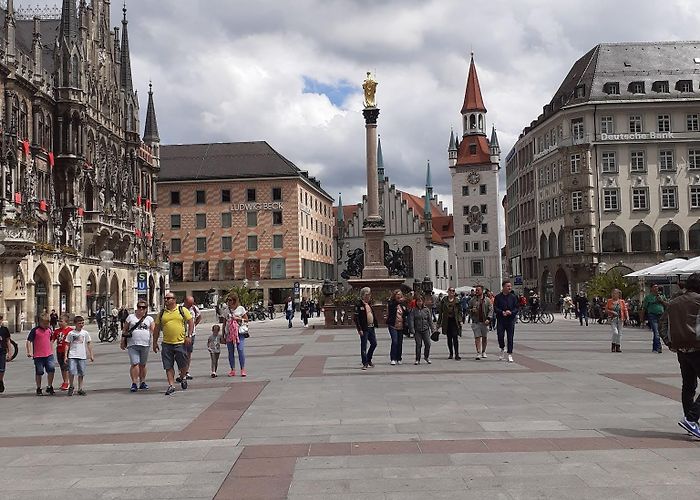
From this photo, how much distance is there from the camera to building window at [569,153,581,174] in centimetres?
6506

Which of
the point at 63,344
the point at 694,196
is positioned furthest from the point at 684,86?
the point at 63,344

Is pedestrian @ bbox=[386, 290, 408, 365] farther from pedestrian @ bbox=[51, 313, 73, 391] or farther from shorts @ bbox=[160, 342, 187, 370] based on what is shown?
pedestrian @ bbox=[51, 313, 73, 391]

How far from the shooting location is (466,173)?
11862 centimetres

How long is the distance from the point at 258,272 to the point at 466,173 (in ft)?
148

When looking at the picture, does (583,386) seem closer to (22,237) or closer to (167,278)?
(22,237)

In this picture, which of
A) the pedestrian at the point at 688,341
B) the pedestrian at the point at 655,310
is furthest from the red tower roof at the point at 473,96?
the pedestrian at the point at 688,341

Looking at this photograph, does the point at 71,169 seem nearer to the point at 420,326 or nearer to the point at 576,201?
the point at 576,201

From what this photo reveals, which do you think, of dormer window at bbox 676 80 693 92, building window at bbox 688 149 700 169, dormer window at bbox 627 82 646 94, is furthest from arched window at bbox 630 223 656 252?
dormer window at bbox 676 80 693 92

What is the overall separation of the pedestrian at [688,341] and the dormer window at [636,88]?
198ft

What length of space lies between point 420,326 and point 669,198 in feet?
169

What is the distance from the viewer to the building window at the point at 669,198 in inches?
2514

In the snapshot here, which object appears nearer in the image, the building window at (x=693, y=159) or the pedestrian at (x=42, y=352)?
the pedestrian at (x=42, y=352)

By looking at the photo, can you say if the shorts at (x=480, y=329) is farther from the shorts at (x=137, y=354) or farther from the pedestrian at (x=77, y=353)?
the pedestrian at (x=77, y=353)

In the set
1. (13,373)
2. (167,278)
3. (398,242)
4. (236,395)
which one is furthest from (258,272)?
(236,395)
